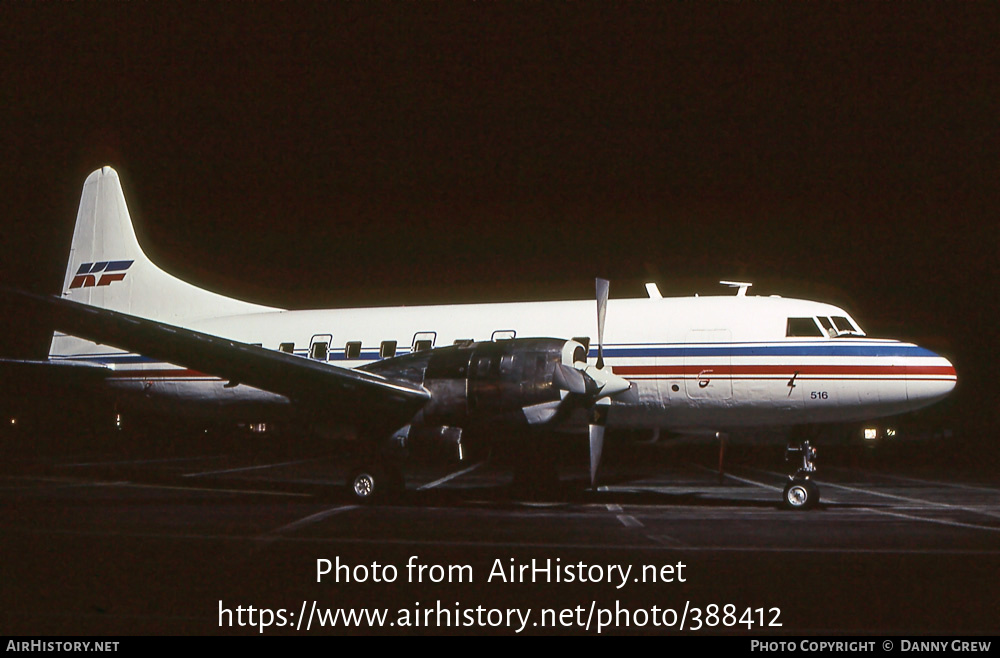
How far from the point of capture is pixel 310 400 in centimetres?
1630

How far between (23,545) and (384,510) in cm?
583

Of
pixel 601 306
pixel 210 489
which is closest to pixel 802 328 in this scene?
pixel 601 306

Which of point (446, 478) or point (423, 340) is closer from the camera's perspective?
point (423, 340)

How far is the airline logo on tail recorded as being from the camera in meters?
24.6

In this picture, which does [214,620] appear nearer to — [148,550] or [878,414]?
[148,550]

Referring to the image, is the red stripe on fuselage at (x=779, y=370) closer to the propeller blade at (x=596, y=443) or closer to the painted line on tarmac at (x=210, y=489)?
the propeller blade at (x=596, y=443)

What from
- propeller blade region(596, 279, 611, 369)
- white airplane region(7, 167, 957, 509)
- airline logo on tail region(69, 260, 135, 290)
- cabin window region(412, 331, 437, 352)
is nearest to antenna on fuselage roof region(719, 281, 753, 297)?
white airplane region(7, 167, 957, 509)

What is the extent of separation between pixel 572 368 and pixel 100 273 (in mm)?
15525

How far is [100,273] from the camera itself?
81.5 feet

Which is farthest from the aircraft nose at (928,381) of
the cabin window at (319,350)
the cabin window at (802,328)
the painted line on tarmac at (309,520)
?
the cabin window at (319,350)

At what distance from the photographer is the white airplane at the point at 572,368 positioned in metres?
15.1

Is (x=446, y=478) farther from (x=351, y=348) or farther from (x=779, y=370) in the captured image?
(x=779, y=370)

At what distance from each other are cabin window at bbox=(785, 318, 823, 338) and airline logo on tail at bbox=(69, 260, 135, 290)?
17.1 meters

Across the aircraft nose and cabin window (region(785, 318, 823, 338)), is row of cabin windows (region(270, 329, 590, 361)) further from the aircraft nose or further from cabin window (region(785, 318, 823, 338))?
the aircraft nose
